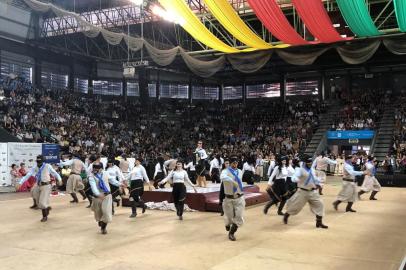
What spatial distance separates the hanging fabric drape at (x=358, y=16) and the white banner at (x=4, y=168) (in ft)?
44.0

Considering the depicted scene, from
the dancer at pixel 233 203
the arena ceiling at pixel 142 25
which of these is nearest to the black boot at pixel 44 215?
the dancer at pixel 233 203

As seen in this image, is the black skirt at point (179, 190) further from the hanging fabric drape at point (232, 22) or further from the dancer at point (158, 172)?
the hanging fabric drape at point (232, 22)

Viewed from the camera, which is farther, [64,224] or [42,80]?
[42,80]

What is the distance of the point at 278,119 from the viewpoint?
32969mm

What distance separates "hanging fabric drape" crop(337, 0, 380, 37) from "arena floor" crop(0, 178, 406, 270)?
657 cm

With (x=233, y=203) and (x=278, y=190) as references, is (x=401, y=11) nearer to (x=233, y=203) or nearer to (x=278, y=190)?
(x=278, y=190)

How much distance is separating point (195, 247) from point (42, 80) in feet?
81.2

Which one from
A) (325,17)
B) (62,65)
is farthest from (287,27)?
(62,65)

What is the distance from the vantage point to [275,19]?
16453 mm

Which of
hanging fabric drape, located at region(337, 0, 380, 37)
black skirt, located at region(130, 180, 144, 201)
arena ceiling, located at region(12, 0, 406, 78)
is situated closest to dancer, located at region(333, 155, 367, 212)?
black skirt, located at region(130, 180, 144, 201)

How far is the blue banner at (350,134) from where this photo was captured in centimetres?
2731

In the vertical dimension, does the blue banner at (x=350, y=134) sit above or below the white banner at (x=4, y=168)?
above

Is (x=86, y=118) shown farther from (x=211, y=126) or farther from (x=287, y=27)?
(x=287, y=27)

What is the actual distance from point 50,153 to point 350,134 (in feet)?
56.0
